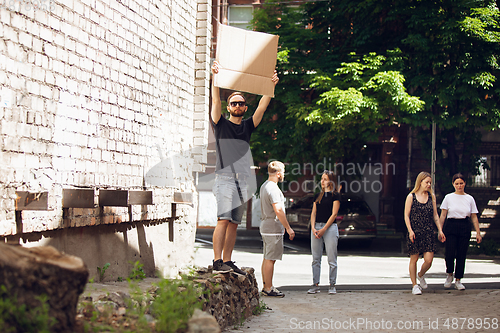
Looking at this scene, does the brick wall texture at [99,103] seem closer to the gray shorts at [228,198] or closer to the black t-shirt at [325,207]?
the gray shorts at [228,198]

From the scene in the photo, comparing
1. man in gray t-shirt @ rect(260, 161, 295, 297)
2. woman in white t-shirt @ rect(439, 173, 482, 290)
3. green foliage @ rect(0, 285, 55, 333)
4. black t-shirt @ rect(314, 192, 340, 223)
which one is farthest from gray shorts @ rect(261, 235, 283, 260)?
green foliage @ rect(0, 285, 55, 333)

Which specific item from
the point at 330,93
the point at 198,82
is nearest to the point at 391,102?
the point at 330,93

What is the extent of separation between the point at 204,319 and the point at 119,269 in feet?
11.2

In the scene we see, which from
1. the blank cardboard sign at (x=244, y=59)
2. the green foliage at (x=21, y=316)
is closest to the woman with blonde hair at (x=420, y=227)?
the blank cardboard sign at (x=244, y=59)

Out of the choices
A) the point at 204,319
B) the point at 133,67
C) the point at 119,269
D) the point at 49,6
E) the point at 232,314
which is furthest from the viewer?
the point at 133,67

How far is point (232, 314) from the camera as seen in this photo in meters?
6.00

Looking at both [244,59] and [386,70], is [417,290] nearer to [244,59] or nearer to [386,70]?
[244,59]

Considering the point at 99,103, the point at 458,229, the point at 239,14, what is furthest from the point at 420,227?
the point at 239,14

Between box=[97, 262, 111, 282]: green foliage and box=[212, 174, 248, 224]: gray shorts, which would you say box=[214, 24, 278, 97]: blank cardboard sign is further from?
box=[97, 262, 111, 282]: green foliage

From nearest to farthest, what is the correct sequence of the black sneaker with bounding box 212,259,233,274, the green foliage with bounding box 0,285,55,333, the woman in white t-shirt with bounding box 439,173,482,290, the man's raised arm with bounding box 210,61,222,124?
the green foliage with bounding box 0,285,55,333 → the man's raised arm with bounding box 210,61,222,124 → the black sneaker with bounding box 212,259,233,274 → the woman in white t-shirt with bounding box 439,173,482,290

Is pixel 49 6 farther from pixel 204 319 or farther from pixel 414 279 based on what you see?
pixel 414 279

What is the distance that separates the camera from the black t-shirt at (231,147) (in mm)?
6074

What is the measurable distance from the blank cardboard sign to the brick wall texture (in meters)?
1.47

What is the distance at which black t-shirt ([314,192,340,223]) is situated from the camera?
8586 millimetres
